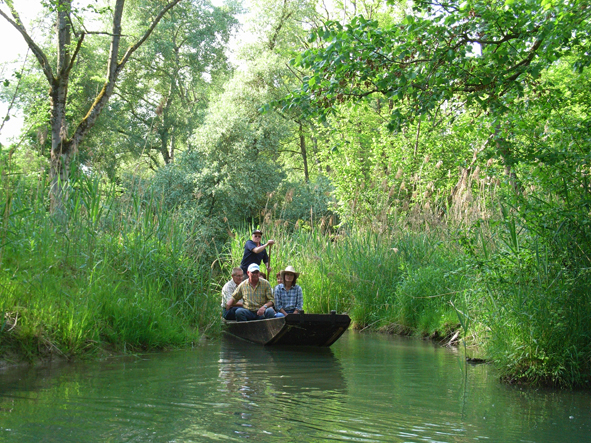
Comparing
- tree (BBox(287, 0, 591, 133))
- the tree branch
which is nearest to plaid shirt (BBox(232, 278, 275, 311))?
tree (BBox(287, 0, 591, 133))

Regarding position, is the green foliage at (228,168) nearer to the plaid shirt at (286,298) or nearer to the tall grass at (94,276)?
the plaid shirt at (286,298)

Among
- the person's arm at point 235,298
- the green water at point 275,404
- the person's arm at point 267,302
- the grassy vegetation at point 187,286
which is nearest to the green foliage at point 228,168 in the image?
the grassy vegetation at point 187,286

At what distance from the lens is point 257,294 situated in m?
10.0

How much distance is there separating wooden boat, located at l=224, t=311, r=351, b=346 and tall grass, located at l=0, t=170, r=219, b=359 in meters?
0.81

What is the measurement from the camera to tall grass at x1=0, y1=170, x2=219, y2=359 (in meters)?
6.17

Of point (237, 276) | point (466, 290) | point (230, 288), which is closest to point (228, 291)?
point (230, 288)

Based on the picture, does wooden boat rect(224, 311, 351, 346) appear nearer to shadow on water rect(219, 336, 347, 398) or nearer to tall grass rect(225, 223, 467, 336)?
shadow on water rect(219, 336, 347, 398)

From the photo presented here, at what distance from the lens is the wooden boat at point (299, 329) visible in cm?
853

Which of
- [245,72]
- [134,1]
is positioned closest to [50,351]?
[245,72]

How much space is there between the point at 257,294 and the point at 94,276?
3290mm

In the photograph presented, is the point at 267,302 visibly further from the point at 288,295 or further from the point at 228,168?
the point at 228,168

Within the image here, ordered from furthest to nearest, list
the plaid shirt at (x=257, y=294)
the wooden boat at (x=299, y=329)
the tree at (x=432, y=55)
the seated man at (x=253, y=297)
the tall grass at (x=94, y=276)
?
the plaid shirt at (x=257, y=294), the seated man at (x=253, y=297), the wooden boat at (x=299, y=329), the tall grass at (x=94, y=276), the tree at (x=432, y=55)

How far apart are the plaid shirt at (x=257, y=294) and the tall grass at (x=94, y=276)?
62cm

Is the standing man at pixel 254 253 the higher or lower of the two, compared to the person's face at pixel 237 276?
higher
